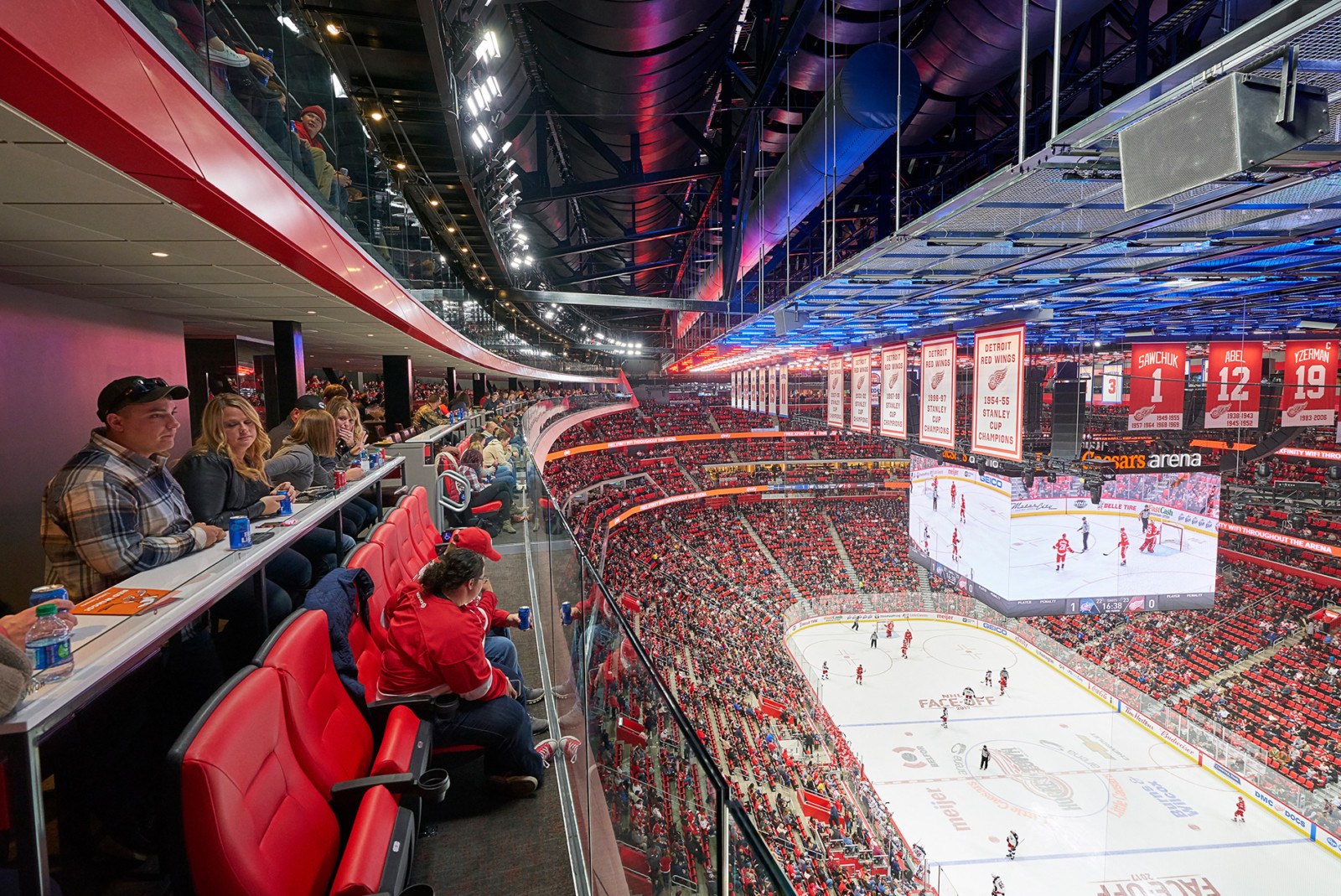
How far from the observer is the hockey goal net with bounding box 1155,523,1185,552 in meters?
13.2

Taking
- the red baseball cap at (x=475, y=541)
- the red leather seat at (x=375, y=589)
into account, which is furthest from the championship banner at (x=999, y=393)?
the red leather seat at (x=375, y=589)

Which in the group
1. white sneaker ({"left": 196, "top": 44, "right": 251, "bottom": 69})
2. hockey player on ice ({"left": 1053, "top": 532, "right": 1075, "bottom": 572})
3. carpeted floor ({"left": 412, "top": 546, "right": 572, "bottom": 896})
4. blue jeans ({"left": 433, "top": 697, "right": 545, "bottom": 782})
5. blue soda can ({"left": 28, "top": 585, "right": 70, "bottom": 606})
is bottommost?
hockey player on ice ({"left": 1053, "top": 532, "right": 1075, "bottom": 572})

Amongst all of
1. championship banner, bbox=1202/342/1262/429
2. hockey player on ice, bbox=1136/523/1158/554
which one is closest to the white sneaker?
championship banner, bbox=1202/342/1262/429

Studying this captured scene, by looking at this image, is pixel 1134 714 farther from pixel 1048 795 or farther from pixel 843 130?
pixel 843 130

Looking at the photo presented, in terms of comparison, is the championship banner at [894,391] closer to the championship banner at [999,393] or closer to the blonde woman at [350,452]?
the championship banner at [999,393]

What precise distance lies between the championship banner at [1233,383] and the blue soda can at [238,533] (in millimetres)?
9950

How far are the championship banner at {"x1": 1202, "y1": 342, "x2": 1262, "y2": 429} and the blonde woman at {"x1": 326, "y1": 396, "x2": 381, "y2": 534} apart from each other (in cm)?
986

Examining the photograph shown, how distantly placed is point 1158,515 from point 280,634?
16738 mm

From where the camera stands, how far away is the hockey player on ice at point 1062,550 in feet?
45.3

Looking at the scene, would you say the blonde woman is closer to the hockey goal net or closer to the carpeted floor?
the carpeted floor

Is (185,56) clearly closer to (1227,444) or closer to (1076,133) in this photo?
(1076,133)

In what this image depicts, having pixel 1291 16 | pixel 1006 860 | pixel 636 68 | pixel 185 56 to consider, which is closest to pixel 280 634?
pixel 185 56

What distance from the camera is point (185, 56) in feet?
8.44

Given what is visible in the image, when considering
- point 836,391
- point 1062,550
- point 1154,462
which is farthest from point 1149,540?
point 836,391
